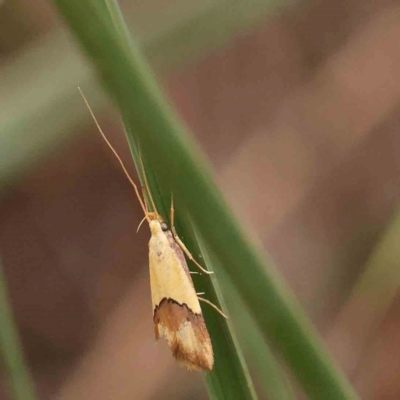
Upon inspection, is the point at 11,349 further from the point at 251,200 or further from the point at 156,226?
the point at 251,200

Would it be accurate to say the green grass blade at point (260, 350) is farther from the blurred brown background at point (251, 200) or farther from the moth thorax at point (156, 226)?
the blurred brown background at point (251, 200)

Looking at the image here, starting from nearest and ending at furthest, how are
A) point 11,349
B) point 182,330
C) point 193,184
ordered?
point 193,184
point 11,349
point 182,330

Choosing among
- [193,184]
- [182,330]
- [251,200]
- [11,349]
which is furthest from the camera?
[251,200]

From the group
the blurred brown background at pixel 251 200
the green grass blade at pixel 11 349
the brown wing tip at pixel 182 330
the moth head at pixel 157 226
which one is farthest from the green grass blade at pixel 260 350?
the blurred brown background at pixel 251 200

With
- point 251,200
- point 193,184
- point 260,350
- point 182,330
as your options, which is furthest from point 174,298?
point 251,200

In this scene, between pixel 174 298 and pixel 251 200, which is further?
pixel 251 200

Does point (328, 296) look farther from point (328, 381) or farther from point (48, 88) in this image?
point (328, 381)

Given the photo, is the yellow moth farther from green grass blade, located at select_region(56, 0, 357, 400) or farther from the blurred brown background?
the blurred brown background
